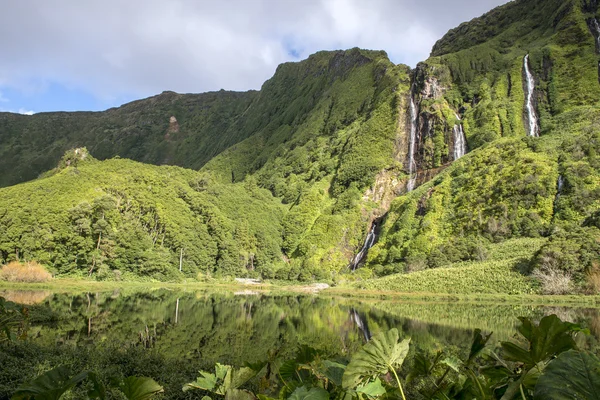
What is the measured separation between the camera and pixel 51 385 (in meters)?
1.19

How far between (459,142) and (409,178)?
12318 millimetres

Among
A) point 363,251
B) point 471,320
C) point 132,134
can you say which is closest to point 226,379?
point 471,320

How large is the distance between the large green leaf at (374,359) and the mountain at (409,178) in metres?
44.0

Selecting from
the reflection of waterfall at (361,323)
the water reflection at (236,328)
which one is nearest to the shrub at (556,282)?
the water reflection at (236,328)

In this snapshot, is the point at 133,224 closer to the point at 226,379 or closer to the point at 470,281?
the point at 470,281

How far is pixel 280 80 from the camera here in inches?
6132

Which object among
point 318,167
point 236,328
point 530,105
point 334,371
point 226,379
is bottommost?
point 236,328

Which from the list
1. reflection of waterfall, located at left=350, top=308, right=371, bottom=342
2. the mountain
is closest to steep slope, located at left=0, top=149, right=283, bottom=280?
the mountain

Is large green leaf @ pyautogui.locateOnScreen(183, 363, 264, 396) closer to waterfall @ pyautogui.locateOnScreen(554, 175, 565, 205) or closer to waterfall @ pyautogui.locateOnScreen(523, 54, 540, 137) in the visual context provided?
waterfall @ pyautogui.locateOnScreen(554, 175, 565, 205)

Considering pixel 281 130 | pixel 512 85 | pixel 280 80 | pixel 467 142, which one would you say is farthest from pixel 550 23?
pixel 280 80

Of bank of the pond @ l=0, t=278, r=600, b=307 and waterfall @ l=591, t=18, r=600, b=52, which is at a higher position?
waterfall @ l=591, t=18, r=600, b=52

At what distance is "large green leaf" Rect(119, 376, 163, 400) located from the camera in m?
1.24

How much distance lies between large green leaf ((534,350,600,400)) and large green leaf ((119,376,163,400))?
3.55 feet

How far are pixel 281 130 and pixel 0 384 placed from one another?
126358 mm
